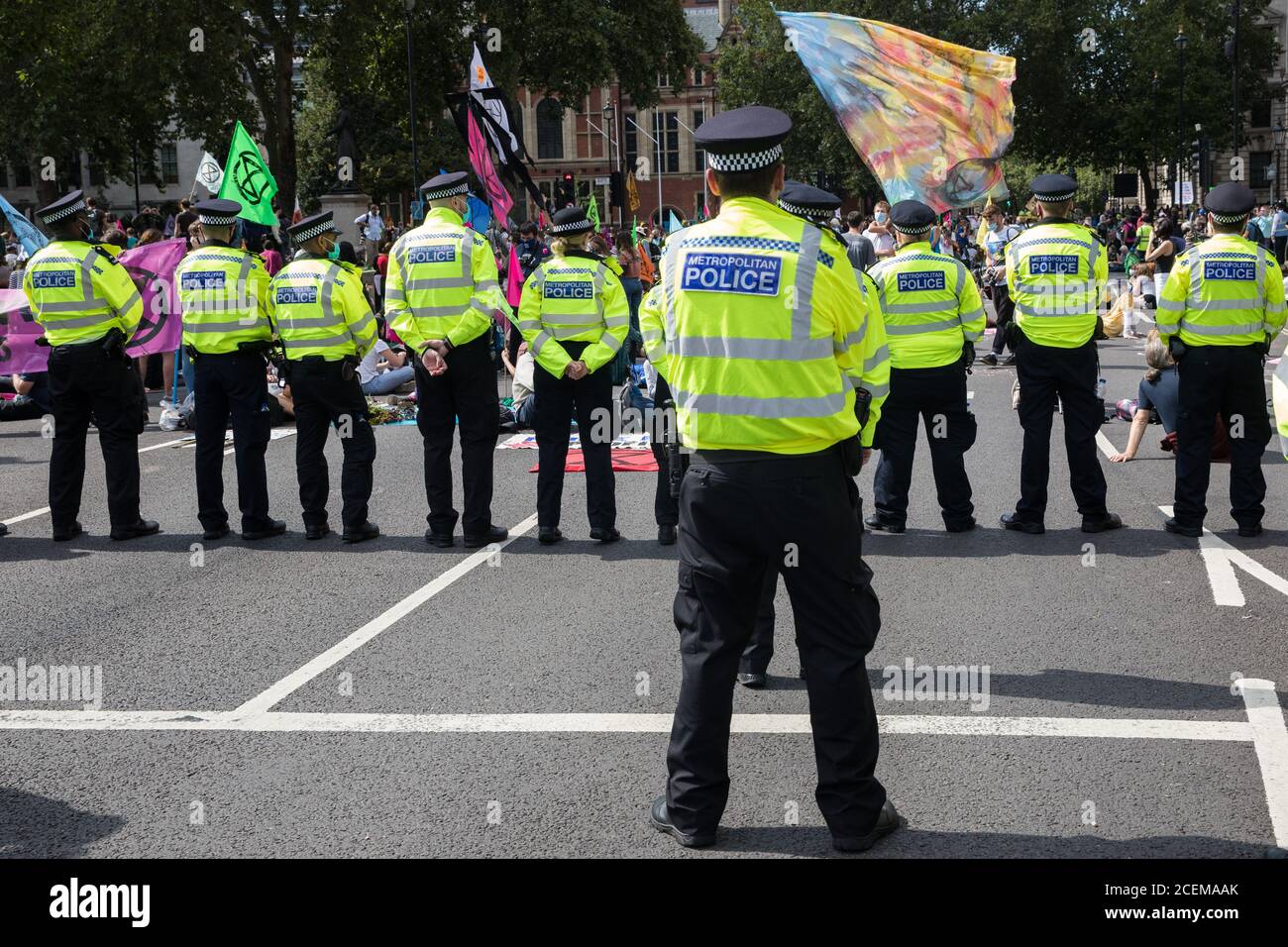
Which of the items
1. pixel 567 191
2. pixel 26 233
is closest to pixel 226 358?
pixel 26 233

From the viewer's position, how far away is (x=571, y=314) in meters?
9.12

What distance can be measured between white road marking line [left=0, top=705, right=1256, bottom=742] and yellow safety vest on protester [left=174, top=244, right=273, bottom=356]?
3.96 m

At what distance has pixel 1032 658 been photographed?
6289mm

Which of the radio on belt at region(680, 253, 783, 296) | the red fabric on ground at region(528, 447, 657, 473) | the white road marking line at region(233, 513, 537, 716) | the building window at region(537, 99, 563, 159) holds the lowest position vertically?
the white road marking line at region(233, 513, 537, 716)

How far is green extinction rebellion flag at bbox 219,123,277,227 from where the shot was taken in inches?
597

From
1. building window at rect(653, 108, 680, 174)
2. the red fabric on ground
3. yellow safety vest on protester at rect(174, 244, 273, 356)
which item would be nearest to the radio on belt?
yellow safety vest on protester at rect(174, 244, 273, 356)

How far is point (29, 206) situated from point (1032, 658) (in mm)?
86172

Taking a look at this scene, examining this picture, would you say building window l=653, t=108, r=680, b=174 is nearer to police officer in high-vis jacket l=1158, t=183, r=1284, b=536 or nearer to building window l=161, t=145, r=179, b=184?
building window l=161, t=145, r=179, b=184

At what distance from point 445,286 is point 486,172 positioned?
9.66 metres

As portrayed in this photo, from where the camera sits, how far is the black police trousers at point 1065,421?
899 centimetres

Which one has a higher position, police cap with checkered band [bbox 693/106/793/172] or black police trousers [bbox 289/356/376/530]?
police cap with checkered band [bbox 693/106/793/172]

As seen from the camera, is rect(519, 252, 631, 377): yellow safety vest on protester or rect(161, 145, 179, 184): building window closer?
rect(519, 252, 631, 377): yellow safety vest on protester

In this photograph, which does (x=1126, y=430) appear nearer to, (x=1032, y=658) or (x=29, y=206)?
(x=1032, y=658)
